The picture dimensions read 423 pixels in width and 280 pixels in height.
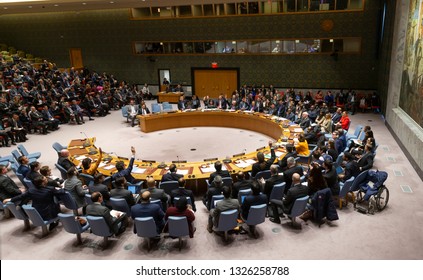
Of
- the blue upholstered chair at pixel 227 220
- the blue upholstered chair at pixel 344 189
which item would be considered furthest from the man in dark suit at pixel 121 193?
the blue upholstered chair at pixel 344 189

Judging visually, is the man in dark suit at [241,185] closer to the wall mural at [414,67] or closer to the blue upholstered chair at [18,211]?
the blue upholstered chair at [18,211]

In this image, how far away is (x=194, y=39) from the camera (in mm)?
20922

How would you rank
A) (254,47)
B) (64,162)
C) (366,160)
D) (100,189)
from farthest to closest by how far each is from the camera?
(254,47)
(64,162)
(366,160)
(100,189)

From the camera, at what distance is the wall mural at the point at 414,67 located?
10.2m

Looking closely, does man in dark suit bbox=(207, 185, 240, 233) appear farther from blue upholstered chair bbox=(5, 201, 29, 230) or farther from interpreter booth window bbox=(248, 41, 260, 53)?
interpreter booth window bbox=(248, 41, 260, 53)

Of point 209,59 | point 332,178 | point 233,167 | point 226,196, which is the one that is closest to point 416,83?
point 332,178

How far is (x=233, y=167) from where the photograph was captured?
8.63 metres

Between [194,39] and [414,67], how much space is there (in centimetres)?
1302

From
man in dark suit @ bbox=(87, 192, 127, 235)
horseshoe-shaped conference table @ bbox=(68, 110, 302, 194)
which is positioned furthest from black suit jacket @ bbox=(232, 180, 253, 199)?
man in dark suit @ bbox=(87, 192, 127, 235)

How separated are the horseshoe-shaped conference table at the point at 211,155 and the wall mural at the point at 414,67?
11.7ft

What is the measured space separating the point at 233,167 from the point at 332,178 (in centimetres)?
240

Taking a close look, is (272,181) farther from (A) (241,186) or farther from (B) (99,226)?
(B) (99,226)

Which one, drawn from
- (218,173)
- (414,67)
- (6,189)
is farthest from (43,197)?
(414,67)
